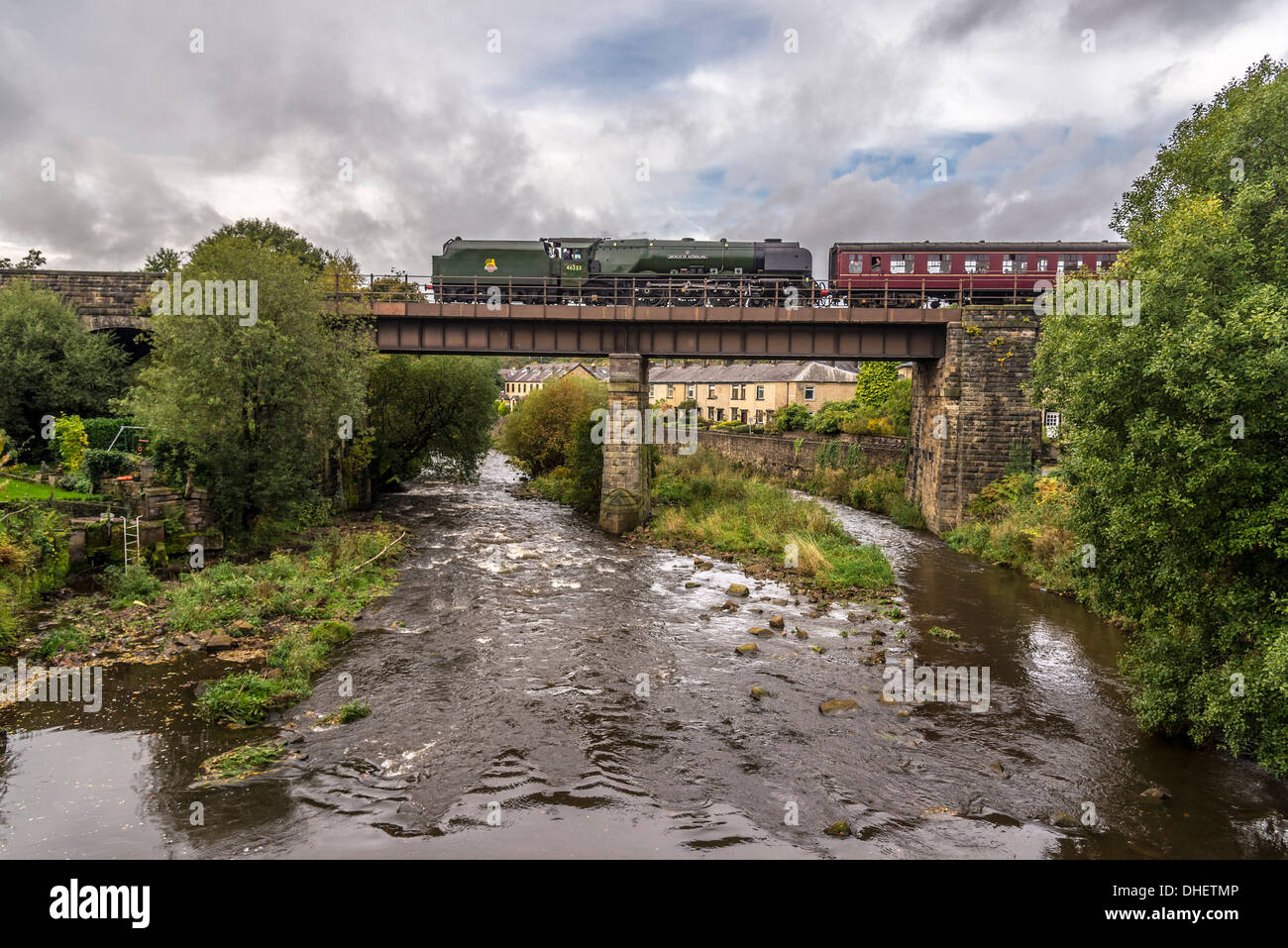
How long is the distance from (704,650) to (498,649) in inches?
176

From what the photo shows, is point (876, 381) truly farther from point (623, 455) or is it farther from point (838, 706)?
point (838, 706)

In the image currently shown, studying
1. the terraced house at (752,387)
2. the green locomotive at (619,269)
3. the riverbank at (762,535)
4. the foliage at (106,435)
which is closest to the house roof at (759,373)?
the terraced house at (752,387)

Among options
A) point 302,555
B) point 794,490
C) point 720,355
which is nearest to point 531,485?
point 794,490

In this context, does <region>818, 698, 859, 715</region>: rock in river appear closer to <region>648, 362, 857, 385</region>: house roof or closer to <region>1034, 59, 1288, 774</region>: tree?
<region>1034, 59, 1288, 774</region>: tree

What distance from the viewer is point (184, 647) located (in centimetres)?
1477

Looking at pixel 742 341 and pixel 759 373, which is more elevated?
pixel 759 373

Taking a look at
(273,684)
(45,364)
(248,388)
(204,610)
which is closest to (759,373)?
(248,388)

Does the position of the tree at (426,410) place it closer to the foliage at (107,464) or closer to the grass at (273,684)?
the foliage at (107,464)

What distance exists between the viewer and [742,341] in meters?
29.6

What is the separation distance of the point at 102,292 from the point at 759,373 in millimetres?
47222

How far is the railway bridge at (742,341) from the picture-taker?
28297 millimetres

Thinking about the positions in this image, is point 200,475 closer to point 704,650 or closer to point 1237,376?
point 704,650

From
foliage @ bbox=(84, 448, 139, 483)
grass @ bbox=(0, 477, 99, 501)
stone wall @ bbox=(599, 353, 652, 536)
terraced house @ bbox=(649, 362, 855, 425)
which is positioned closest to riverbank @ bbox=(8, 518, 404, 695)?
grass @ bbox=(0, 477, 99, 501)

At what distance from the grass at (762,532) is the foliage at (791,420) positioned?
1482 cm
